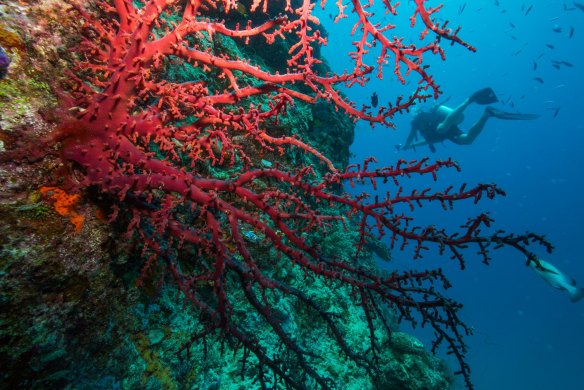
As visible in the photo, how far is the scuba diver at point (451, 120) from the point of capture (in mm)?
15531

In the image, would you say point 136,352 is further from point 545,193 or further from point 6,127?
point 545,193

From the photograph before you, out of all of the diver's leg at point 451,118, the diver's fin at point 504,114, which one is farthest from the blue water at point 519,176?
the diver's leg at point 451,118

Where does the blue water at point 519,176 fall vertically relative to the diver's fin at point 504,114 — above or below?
above

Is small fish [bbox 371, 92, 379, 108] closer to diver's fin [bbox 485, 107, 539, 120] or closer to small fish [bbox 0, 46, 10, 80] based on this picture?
small fish [bbox 0, 46, 10, 80]

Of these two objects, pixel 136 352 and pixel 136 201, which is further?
pixel 136 352

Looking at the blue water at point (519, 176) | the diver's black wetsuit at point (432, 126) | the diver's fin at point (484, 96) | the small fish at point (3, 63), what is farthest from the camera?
the blue water at point (519, 176)

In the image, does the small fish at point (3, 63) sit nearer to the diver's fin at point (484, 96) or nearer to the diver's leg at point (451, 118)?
the diver's leg at point (451, 118)

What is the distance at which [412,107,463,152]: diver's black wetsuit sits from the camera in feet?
53.9

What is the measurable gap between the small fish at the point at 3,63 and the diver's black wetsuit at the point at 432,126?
1771 cm

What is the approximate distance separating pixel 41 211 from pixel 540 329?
2715 inches

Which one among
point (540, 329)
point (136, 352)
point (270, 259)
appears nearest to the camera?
point (136, 352)

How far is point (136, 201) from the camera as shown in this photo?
2428 millimetres

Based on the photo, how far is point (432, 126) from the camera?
55.0ft

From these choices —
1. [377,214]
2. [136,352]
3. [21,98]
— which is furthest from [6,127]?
[377,214]
